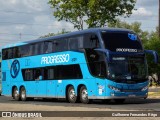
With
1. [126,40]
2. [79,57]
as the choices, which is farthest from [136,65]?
[79,57]

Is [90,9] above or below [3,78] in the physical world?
above

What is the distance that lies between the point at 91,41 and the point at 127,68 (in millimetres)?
2441

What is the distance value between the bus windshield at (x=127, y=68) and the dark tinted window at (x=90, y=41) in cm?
138

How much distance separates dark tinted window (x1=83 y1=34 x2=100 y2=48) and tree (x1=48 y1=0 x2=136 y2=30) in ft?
39.3

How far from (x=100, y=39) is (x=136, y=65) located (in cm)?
242

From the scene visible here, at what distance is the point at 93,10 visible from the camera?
40344 mm

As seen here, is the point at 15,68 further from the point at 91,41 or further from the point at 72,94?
the point at 91,41

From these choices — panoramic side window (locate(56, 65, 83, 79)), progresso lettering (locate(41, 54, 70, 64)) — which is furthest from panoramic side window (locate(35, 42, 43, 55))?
panoramic side window (locate(56, 65, 83, 79))

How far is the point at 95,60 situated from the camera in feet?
89.9

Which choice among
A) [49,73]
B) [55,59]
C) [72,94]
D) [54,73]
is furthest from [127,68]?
[49,73]

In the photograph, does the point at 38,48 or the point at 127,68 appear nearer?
the point at 127,68

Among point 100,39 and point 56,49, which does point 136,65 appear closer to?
point 100,39

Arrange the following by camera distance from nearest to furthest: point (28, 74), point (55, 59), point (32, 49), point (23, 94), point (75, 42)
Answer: point (75, 42) → point (55, 59) → point (32, 49) → point (28, 74) → point (23, 94)

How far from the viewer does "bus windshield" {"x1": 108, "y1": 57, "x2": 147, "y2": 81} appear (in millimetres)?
26656
